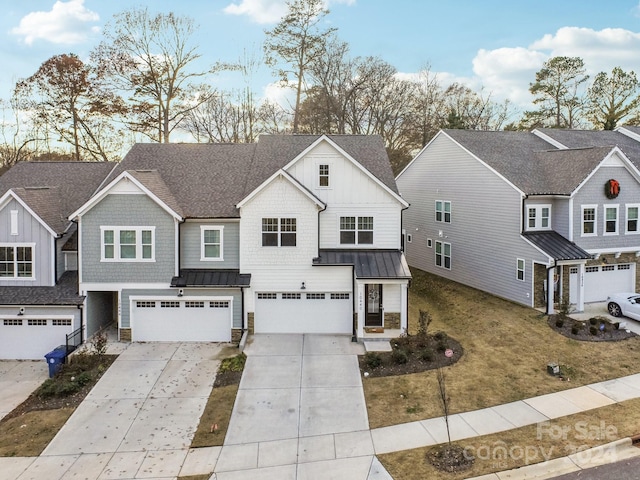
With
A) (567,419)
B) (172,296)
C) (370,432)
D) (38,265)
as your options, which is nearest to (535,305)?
(567,419)

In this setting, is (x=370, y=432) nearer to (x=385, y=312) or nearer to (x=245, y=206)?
(x=385, y=312)

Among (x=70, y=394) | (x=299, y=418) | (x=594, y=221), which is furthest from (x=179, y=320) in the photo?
(x=594, y=221)

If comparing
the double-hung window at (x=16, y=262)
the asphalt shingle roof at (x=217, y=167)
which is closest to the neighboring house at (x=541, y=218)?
the asphalt shingle roof at (x=217, y=167)

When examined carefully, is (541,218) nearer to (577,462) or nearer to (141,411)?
(577,462)

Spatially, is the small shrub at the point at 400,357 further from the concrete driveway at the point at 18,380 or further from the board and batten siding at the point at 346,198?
the concrete driveway at the point at 18,380

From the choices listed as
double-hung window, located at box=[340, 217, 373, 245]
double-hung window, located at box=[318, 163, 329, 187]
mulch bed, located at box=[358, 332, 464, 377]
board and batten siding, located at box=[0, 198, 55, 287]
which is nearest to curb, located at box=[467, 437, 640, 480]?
mulch bed, located at box=[358, 332, 464, 377]

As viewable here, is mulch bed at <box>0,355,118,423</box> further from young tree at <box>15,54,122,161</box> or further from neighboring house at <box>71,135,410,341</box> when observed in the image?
young tree at <box>15,54,122,161</box>
